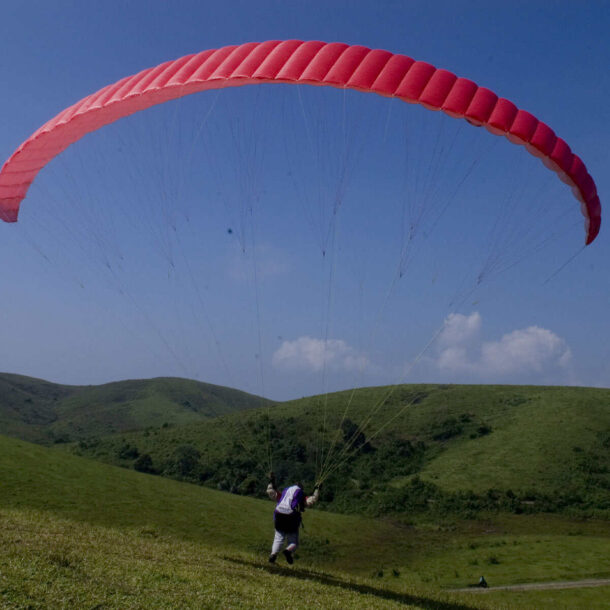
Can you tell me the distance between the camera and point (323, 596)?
983 cm

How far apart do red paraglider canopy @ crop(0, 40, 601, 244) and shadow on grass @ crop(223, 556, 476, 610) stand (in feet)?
28.5

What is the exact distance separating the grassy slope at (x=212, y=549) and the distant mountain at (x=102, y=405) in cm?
4718

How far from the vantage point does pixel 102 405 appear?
353 feet

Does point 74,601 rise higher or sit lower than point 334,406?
lower

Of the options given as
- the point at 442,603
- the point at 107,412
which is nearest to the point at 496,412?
the point at 442,603

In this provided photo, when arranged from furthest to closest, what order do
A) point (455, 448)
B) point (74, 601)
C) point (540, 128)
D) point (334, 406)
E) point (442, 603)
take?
point (334, 406), point (455, 448), point (442, 603), point (540, 128), point (74, 601)

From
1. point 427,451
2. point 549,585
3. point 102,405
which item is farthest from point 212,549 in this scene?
point 102,405

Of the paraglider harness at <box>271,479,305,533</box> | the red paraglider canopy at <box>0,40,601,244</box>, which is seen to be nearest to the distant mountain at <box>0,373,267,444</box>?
the paraglider harness at <box>271,479,305,533</box>

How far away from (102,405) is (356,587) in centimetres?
10356

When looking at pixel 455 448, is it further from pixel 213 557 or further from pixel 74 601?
pixel 74 601

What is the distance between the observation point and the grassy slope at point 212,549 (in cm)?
843

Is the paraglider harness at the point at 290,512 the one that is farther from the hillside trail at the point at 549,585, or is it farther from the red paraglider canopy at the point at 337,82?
the hillside trail at the point at 549,585

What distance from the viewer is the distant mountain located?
88438mm

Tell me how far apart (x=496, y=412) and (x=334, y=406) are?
16.3 meters
